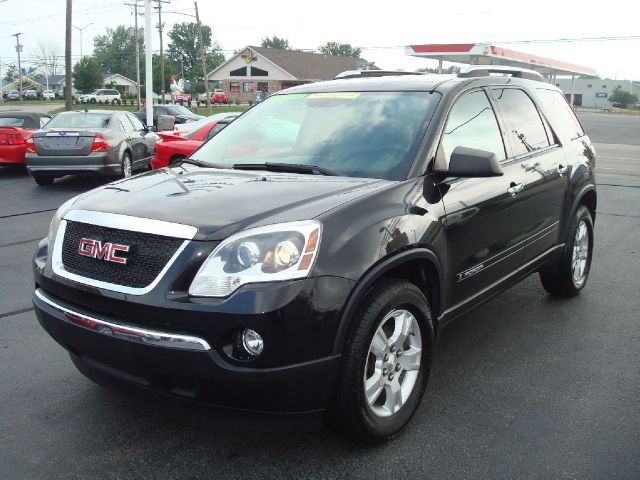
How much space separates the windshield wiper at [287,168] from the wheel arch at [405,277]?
0.68m

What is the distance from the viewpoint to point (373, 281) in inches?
116

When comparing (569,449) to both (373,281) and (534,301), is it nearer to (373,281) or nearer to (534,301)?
(373,281)

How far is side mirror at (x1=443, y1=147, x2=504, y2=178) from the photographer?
3.47 metres

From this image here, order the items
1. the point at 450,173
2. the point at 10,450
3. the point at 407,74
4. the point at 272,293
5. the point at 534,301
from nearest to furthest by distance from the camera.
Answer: the point at 272,293
the point at 10,450
the point at 450,173
the point at 407,74
the point at 534,301

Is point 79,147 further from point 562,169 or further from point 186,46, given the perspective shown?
point 186,46

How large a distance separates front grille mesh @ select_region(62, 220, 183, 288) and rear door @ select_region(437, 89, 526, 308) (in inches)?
61.7

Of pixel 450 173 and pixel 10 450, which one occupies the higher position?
pixel 450 173

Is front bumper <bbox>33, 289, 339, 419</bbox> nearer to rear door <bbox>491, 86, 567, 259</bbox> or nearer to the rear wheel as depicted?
rear door <bbox>491, 86, 567, 259</bbox>

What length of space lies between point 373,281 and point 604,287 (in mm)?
3991

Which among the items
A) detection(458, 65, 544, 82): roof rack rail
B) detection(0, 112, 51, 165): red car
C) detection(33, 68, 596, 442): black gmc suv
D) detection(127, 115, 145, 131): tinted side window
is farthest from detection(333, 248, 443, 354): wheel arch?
detection(0, 112, 51, 165): red car

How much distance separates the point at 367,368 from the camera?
3109 mm

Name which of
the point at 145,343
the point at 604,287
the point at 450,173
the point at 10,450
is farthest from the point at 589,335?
the point at 10,450

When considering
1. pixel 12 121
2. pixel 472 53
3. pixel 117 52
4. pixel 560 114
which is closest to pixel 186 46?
pixel 117 52

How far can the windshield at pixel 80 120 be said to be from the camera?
43.4ft
